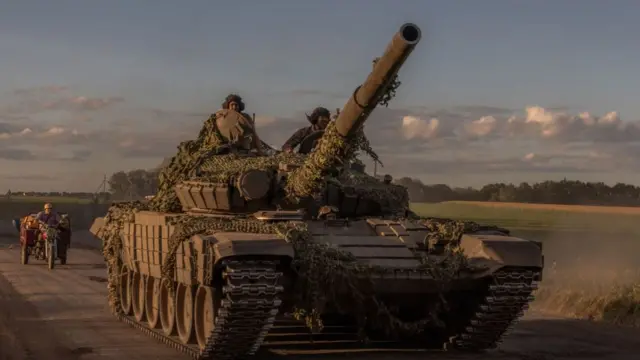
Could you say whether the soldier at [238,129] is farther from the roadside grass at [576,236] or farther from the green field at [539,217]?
the green field at [539,217]

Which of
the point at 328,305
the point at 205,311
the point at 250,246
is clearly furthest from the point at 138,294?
the point at 250,246

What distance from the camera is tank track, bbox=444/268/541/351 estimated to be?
12.8m

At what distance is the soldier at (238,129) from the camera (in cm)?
1586

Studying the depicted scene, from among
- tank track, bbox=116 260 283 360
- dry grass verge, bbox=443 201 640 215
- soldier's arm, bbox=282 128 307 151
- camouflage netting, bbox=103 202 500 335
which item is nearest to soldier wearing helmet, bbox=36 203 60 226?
soldier's arm, bbox=282 128 307 151

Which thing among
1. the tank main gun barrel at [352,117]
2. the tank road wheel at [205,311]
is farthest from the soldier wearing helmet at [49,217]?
the tank main gun barrel at [352,117]

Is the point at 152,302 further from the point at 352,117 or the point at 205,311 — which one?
the point at 352,117

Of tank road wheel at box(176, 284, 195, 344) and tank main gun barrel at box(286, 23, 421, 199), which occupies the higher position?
tank main gun barrel at box(286, 23, 421, 199)

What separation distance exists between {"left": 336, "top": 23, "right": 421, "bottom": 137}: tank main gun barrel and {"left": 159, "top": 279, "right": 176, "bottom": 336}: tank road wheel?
4141 mm

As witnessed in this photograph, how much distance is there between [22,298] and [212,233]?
8.39m

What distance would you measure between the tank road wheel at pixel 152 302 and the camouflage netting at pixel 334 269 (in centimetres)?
192

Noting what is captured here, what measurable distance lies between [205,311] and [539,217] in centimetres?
4315

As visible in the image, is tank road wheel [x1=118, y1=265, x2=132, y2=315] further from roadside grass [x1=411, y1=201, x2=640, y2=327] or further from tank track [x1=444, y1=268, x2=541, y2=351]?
roadside grass [x1=411, y1=201, x2=640, y2=327]

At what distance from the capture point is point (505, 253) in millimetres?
12617

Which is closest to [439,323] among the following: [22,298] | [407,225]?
[407,225]
